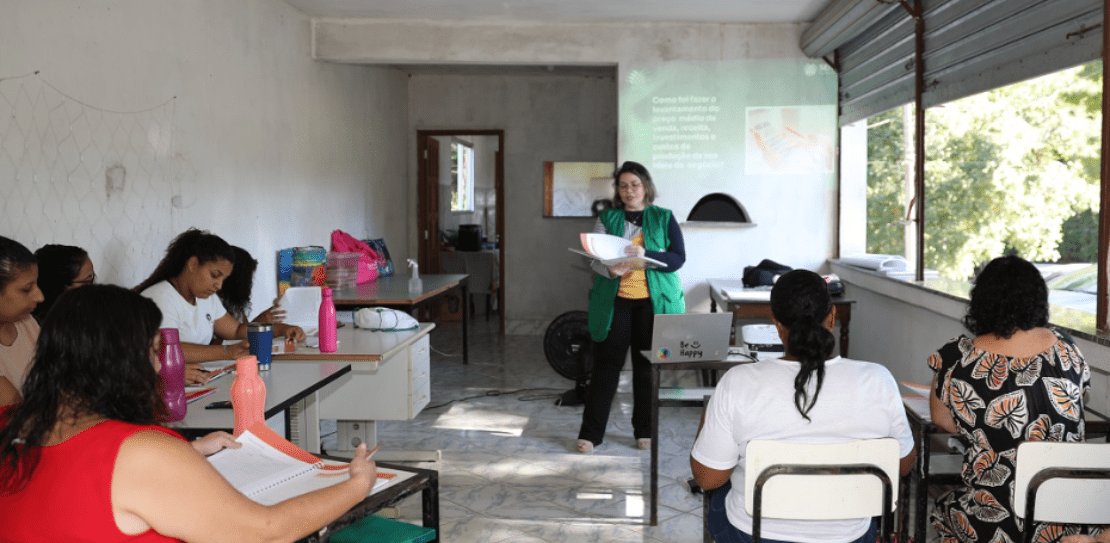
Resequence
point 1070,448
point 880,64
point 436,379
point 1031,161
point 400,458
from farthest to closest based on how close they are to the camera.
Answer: point 1031,161 < point 436,379 < point 880,64 < point 400,458 < point 1070,448

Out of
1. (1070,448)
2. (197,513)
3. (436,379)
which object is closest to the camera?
(197,513)

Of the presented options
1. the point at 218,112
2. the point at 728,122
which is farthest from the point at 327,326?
the point at 728,122

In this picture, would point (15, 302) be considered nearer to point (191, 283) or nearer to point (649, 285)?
point (191, 283)

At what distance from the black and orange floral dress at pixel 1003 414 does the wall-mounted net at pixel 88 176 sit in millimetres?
3411

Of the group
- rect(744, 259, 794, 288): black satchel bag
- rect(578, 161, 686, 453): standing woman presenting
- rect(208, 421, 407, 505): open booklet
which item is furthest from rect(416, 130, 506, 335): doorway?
rect(208, 421, 407, 505): open booklet

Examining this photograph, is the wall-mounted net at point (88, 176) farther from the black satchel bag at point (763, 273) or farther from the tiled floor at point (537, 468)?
the black satchel bag at point (763, 273)

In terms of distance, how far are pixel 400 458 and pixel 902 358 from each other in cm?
286

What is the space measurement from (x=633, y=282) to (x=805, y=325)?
230 cm

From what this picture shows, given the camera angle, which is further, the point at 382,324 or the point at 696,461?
the point at 382,324

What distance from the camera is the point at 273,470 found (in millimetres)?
1837

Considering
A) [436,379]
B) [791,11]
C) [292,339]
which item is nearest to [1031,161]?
[791,11]

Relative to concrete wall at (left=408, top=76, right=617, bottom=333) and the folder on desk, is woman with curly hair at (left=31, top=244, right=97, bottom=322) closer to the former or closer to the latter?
the folder on desk

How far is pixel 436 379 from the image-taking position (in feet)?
22.5

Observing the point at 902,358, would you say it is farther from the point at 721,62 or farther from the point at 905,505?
the point at 905,505
